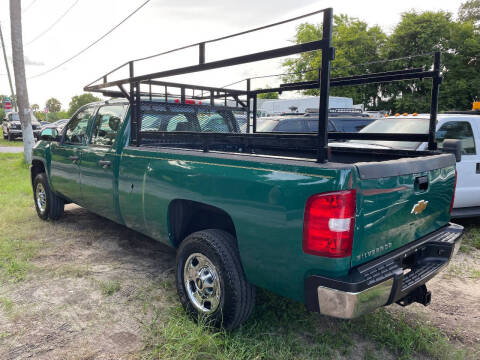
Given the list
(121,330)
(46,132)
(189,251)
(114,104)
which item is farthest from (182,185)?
(46,132)

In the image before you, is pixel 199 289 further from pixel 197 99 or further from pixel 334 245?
pixel 197 99

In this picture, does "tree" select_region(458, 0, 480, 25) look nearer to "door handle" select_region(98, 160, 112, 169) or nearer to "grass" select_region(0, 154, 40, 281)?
"grass" select_region(0, 154, 40, 281)

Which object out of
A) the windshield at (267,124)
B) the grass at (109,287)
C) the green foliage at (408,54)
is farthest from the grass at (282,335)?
the green foliage at (408,54)

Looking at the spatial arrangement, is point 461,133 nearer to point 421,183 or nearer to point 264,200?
point 421,183

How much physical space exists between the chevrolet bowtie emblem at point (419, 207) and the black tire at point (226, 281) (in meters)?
1.22

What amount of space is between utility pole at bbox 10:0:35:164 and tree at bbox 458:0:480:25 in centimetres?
4135

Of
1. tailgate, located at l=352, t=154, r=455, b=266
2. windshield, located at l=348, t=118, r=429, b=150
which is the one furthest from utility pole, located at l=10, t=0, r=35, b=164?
tailgate, located at l=352, t=154, r=455, b=266

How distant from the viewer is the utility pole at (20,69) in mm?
11578

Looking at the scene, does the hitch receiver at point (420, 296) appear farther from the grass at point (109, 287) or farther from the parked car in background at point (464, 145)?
the parked car in background at point (464, 145)

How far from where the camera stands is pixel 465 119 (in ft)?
18.0

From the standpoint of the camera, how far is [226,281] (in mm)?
2586

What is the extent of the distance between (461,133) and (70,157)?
5392 millimetres

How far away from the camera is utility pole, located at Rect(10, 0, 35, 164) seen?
11578 mm

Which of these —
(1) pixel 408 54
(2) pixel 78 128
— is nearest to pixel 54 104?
(1) pixel 408 54
